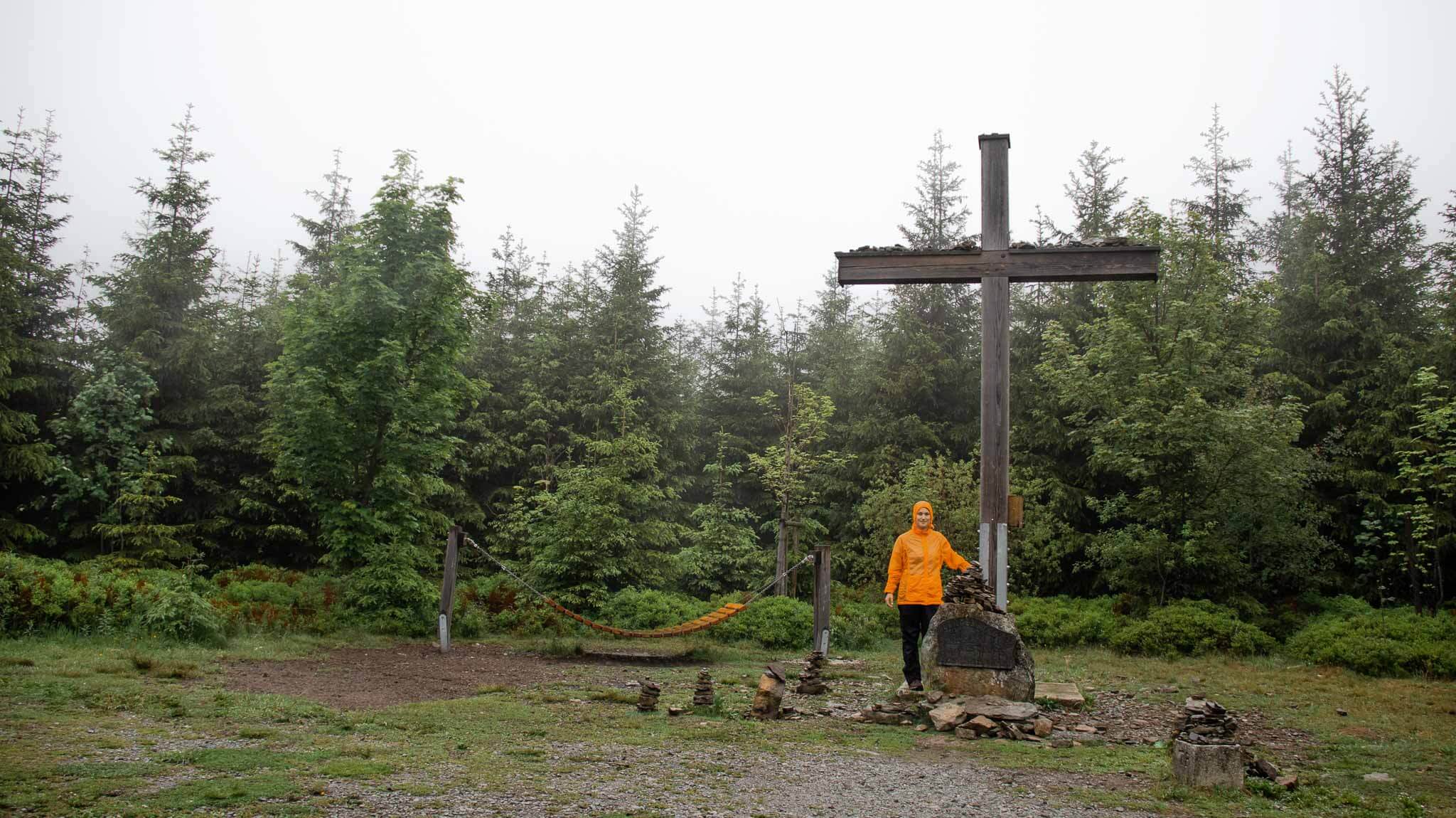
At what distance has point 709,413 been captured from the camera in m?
30.2

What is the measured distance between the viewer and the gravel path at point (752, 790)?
458 cm

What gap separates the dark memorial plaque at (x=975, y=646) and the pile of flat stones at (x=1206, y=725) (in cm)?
177

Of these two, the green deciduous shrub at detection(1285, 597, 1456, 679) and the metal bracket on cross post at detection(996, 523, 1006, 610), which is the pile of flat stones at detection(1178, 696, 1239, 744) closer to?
the metal bracket on cross post at detection(996, 523, 1006, 610)

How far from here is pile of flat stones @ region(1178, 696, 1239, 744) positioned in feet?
18.5

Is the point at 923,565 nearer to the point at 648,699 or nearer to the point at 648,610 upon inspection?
the point at 648,699

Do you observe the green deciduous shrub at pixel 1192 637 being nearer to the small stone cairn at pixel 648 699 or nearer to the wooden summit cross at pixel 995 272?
the wooden summit cross at pixel 995 272

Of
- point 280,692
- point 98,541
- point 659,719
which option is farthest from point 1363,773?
point 98,541

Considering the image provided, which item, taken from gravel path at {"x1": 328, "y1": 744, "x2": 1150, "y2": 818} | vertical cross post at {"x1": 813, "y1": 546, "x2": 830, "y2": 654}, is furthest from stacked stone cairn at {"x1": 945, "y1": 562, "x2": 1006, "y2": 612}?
vertical cross post at {"x1": 813, "y1": 546, "x2": 830, "y2": 654}

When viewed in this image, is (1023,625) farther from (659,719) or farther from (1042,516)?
(659,719)

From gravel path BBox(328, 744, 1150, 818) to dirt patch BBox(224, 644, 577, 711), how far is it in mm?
3216

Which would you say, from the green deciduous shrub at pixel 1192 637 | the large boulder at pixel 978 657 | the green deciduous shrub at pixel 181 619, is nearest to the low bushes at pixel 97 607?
the green deciduous shrub at pixel 181 619

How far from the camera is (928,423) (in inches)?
948

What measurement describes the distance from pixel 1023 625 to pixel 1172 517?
3.88 meters

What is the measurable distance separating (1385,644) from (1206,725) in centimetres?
830
